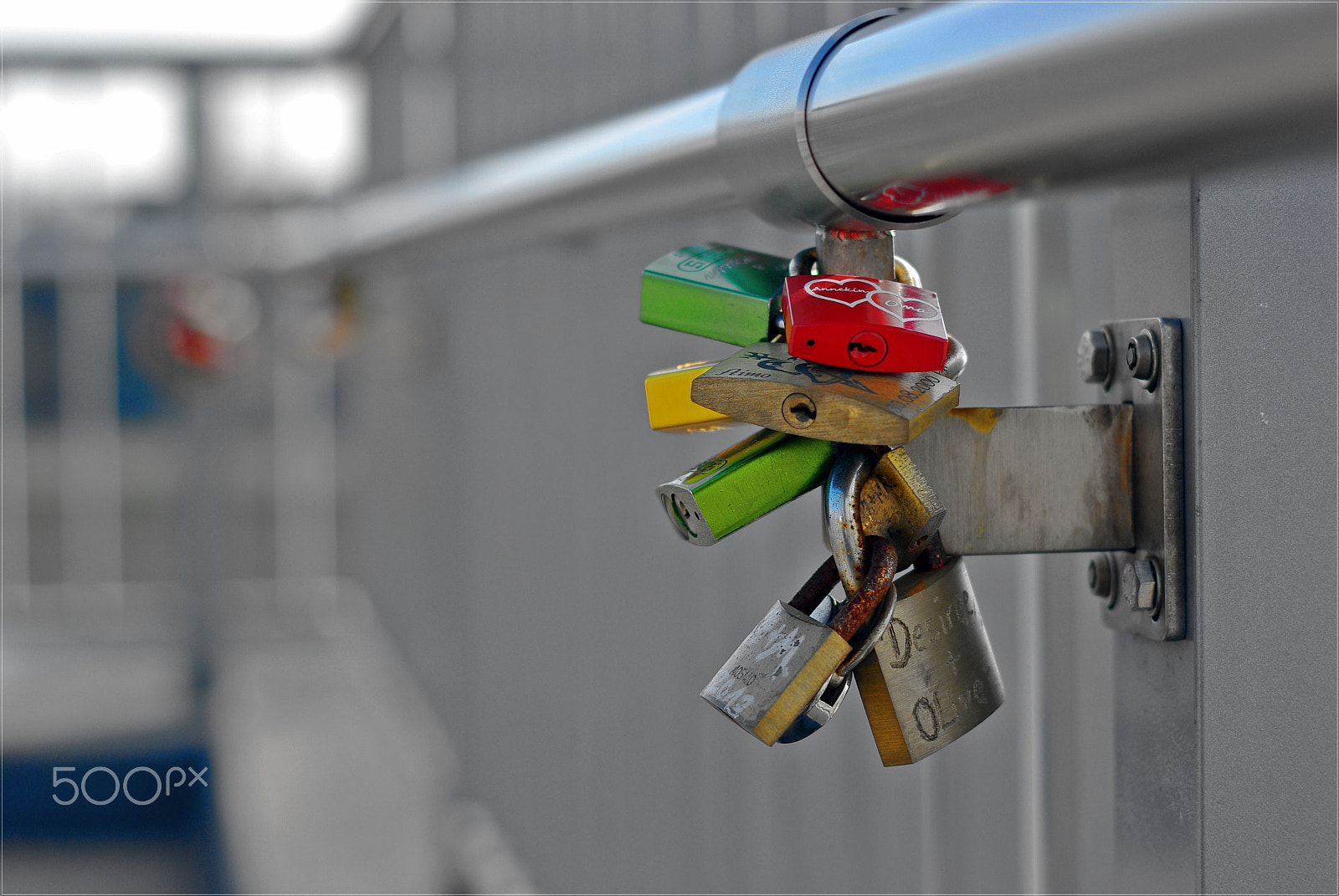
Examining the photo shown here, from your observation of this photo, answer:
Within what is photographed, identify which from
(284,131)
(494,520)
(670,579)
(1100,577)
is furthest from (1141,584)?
(284,131)

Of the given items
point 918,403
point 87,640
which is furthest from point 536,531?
point 87,640

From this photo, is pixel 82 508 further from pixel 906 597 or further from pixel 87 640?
pixel 906 597

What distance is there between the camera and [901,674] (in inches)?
13.1

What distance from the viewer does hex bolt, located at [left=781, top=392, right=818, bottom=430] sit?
0.29 metres

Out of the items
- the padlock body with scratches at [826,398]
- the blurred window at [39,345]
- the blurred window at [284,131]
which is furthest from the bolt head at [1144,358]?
the blurred window at [39,345]

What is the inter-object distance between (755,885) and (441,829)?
5.63 ft

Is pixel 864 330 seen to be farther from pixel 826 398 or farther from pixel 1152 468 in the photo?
pixel 1152 468

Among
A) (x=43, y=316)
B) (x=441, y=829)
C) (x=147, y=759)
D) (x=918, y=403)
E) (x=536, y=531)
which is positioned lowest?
(x=441, y=829)

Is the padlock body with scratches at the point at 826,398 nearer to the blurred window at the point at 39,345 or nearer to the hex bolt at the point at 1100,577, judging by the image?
the hex bolt at the point at 1100,577

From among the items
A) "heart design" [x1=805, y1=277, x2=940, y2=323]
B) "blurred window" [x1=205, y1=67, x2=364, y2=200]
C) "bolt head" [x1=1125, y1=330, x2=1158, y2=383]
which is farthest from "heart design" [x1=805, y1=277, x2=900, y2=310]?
"blurred window" [x1=205, y1=67, x2=364, y2=200]

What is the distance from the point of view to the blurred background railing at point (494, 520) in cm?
38

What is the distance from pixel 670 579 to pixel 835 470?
0.95m

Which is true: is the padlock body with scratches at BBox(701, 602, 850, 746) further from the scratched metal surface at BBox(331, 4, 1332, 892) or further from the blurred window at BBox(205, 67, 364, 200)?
the blurred window at BBox(205, 67, 364, 200)

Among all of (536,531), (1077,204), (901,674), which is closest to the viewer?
(901,674)
